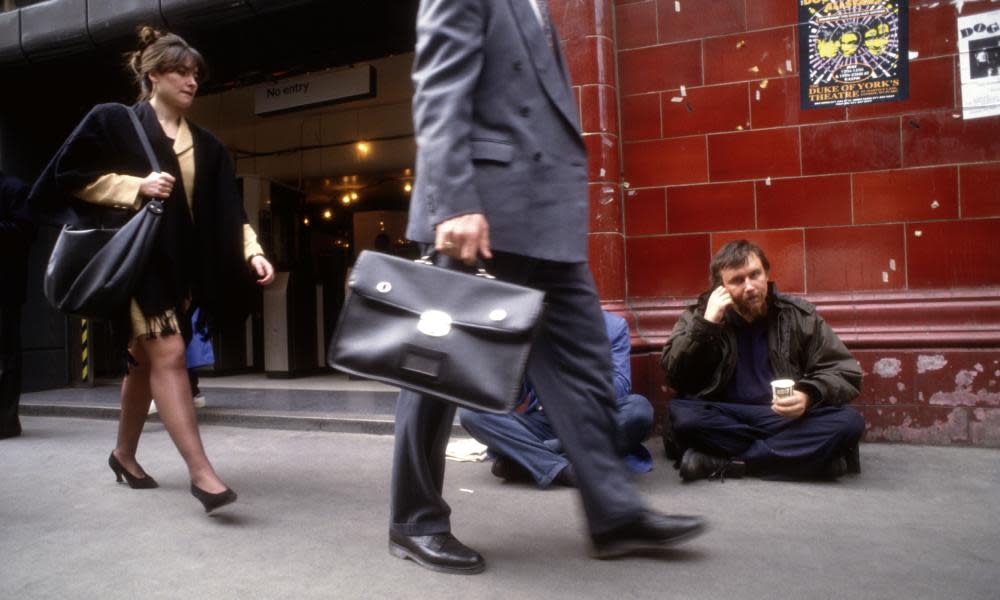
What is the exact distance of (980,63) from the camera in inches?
160

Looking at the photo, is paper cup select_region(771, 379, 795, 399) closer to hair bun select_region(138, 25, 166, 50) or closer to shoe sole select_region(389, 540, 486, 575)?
shoe sole select_region(389, 540, 486, 575)

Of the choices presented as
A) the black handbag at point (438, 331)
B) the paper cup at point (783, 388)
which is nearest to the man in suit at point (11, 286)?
the black handbag at point (438, 331)

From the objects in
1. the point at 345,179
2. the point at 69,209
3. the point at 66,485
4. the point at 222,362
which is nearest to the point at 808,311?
the point at 69,209

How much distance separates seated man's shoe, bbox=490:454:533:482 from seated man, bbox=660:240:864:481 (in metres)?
0.73

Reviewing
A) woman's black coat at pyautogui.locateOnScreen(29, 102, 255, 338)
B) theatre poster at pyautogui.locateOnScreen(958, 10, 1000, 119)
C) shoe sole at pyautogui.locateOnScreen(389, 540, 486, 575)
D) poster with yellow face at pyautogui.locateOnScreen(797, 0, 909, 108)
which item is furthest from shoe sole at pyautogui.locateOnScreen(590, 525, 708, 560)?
theatre poster at pyautogui.locateOnScreen(958, 10, 1000, 119)

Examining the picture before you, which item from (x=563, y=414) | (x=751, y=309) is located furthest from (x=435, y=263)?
(x=751, y=309)

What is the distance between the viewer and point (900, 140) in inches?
166

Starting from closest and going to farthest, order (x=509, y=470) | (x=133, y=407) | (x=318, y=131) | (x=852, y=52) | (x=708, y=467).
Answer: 1. (x=133, y=407)
2. (x=708, y=467)
3. (x=509, y=470)
4. (x=852, y=52)
5. (x=318, y=131)

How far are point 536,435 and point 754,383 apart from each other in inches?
42.4

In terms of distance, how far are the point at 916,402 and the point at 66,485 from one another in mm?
4296

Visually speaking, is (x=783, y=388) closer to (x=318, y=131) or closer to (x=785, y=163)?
(x=785, y=163)

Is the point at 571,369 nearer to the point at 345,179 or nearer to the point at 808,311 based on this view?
the point at 808,311

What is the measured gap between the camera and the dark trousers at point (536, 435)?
134 inches

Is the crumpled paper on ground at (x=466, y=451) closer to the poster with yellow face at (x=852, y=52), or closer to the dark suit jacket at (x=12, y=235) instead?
the poster with yellow face at (x=852, y=52)
